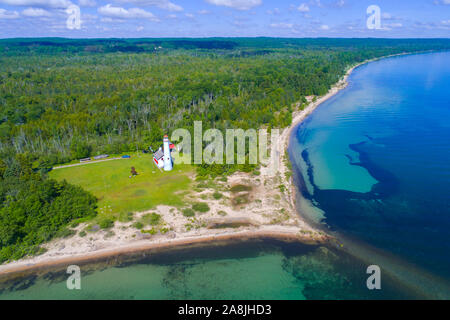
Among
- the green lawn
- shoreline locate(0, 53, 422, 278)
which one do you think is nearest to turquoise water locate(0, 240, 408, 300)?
shoreline locate(0, 53, 422, 278)

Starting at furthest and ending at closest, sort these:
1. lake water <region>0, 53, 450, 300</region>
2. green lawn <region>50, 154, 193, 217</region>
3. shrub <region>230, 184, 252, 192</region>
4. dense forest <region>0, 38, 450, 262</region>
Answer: shrub <region>230, 184, 252, 192</region>
green lawn <region>50, 154, 193, 217</region>
dense forest <region>0, 38, 450, 262</region>
lake water <region>0, 53, 450, 300</region>

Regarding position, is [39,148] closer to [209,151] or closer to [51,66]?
[209,151]

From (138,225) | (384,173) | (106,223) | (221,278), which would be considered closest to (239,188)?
(138,225)

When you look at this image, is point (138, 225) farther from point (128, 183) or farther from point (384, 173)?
point (384, 173)

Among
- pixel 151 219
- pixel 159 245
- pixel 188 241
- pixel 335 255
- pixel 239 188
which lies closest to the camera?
pixel 335 255

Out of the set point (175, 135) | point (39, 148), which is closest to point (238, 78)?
point (175, 135)

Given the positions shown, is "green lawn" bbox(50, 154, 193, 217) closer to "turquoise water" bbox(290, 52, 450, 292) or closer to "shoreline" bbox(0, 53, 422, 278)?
"shoreline" bbox(0, 53, 422, 278)

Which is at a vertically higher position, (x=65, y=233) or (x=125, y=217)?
(x=125, y=217)
